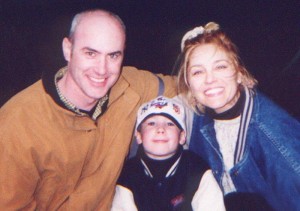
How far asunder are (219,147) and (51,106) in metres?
1.12

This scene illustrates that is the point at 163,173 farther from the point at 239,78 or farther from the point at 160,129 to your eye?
the point at 239,78

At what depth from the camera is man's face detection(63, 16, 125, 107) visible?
2170mm

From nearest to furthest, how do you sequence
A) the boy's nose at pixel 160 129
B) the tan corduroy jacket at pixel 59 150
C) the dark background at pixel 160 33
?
1. the tan corduroy jacket at pixel 59 150
2. the boy's nose at pixel 160 129
3. the dark background at pixel 160 33

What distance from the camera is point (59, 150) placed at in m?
2.10

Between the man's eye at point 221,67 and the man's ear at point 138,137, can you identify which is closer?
the man's eye at point 221,67

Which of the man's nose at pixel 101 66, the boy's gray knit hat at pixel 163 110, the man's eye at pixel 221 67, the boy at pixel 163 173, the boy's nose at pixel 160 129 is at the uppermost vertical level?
the man's eye at pixel 221 67

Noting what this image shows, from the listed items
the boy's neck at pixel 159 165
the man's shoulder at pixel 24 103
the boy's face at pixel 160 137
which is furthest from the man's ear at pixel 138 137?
the man's shoulder at pixel 24 103

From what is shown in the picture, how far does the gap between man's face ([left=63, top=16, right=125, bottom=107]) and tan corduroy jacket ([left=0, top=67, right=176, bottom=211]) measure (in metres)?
0.17

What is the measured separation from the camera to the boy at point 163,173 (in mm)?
2232

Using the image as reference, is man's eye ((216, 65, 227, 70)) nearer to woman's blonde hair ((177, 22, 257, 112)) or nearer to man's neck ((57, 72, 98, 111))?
woman's blonde hair ((177, 22, 257, 112))

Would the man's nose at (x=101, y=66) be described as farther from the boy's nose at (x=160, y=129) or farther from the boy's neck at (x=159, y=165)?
the boy's neck at (x=159, y=165)

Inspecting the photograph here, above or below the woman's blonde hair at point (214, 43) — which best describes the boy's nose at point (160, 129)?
below

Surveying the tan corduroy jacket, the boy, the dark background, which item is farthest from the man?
the dark background

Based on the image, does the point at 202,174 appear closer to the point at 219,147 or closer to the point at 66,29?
the point at 219,147
